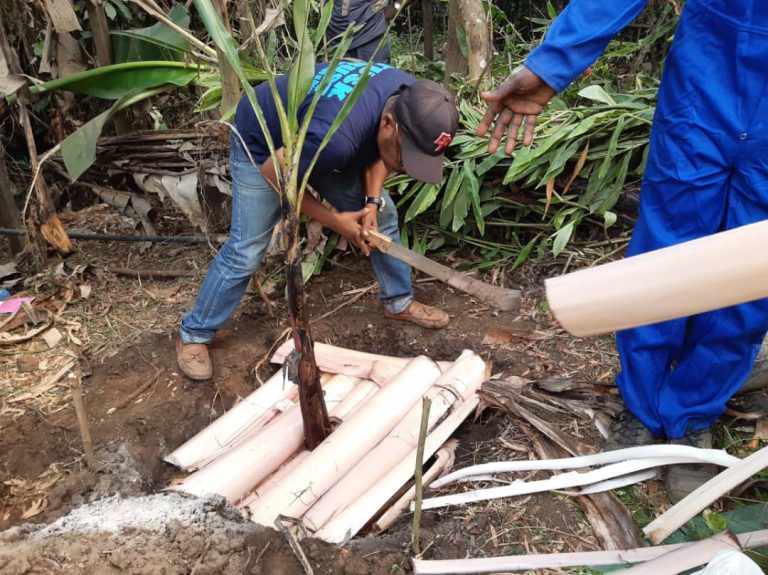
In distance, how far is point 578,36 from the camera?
1.70 metres

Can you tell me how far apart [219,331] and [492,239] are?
151 cm

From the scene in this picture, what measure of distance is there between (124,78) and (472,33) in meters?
1.91

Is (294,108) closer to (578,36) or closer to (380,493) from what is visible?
(578,36)

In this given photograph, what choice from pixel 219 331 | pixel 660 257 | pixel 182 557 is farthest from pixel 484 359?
pixel 660 257

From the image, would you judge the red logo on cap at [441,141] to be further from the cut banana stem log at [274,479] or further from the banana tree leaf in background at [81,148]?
the banana tree leaf in background at [81,148]

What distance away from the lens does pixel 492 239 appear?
3.38 meters

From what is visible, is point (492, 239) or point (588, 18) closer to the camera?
point (588, 18)

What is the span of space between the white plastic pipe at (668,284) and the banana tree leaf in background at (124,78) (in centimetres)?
298

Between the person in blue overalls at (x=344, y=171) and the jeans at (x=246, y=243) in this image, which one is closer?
the person in blue overalls at (x=344, y=171)

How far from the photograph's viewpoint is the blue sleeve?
167 cm

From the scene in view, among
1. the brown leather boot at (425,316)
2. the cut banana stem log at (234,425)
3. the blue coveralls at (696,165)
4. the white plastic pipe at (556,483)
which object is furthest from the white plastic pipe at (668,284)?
the brown leather boot at (425,316)

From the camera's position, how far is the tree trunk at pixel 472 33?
134 inches

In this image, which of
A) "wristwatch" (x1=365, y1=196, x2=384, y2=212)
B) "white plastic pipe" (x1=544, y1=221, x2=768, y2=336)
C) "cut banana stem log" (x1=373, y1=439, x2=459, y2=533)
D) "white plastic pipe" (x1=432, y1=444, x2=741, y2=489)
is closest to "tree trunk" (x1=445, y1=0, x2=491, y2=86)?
"wristwatch" (x1=365, y1=196, x2=384, y2=212)

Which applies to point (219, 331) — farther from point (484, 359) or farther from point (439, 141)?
point (439, 141)
